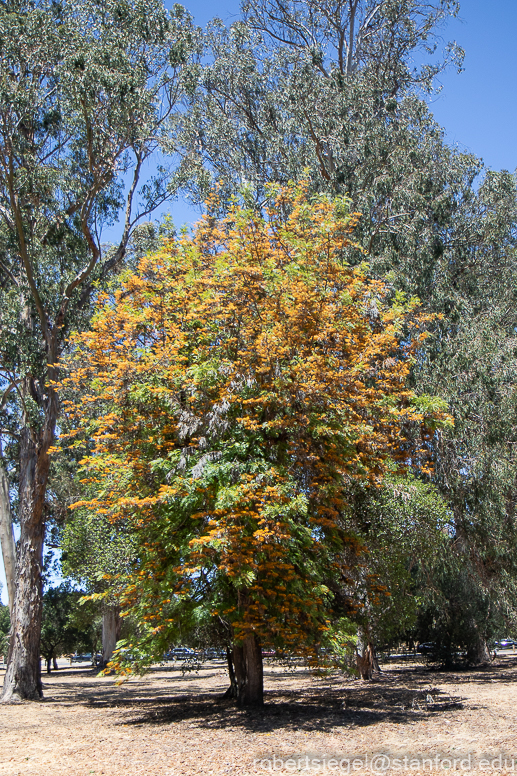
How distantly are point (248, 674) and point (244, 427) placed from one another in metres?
3.96

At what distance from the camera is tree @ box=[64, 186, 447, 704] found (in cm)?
752

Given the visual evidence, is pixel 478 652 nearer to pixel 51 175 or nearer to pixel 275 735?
pixel 275 735

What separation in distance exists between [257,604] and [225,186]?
12.3m

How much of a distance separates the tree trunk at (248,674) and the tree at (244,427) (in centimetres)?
4

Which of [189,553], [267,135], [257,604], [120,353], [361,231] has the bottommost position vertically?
[257,604]

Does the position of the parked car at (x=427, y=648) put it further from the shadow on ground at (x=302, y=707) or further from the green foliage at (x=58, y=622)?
the green foliage at (x=58, y=622)

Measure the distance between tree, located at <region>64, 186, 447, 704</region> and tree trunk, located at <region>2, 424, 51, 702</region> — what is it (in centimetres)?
530

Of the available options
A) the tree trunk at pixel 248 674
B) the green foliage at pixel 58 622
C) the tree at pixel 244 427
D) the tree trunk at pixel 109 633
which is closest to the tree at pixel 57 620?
the green foliage at pixel 58 622

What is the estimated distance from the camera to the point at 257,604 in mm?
7699

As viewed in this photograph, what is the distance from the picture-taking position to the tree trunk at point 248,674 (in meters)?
9.08

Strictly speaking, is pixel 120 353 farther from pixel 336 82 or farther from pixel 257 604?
pixel 336 82

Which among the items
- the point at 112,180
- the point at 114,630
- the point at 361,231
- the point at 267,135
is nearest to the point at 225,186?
the point at 267,135

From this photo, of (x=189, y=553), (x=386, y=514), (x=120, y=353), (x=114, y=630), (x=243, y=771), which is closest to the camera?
(x=243, y=771)

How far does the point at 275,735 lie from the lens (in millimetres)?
7266
